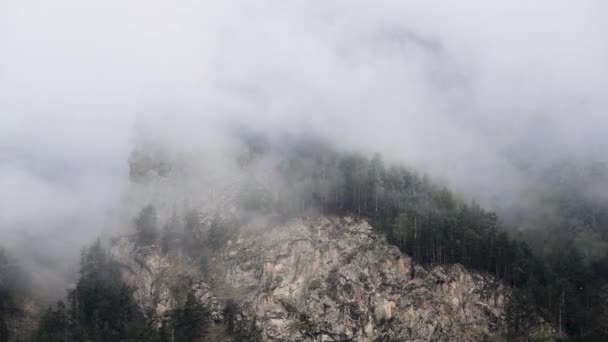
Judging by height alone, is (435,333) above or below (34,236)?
below

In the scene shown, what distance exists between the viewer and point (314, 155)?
584 feet

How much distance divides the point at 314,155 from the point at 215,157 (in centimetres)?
2846

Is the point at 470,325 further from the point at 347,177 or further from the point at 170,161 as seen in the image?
the point at 170,161

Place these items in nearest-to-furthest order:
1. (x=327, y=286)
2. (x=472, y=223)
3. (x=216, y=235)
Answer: (x=327, y=286) → (x=472, y=223) → (x=216, y=235)

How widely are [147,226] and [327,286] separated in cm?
5183

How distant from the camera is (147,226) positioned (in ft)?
559

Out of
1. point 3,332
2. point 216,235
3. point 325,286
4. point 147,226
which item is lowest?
point 3,332

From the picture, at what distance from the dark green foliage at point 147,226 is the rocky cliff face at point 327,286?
3.71 metres

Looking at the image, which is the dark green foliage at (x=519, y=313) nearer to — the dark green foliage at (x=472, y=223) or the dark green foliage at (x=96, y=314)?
the dark green foliage at (x=472, y=223)

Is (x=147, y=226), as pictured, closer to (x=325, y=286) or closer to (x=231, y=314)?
(x=231, y=314)

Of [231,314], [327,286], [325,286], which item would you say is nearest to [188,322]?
[231,314]

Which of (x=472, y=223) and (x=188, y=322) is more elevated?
(x=472, y=223)

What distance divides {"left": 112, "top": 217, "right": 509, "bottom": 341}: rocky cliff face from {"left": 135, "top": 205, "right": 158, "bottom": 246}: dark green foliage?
371 centimetres

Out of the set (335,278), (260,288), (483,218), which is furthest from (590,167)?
(260,288)
